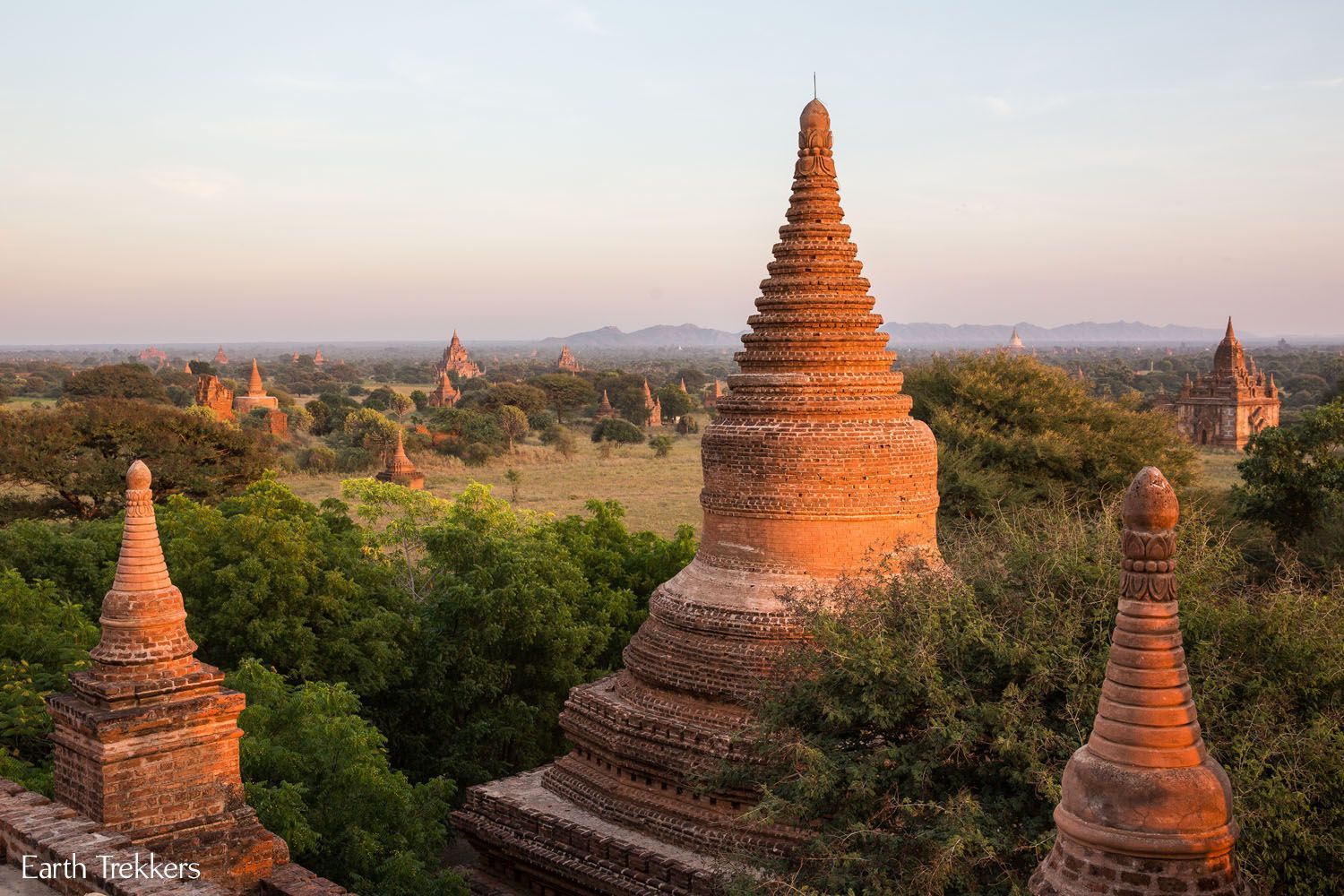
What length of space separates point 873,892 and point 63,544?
16.5 metres

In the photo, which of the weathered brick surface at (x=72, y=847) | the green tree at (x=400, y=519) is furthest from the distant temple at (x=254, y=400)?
the weathered brick surface at (x=72, y=847)

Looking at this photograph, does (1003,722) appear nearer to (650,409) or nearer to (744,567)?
(744,567)

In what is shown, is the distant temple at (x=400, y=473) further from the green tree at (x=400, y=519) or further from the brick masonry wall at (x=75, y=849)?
the brick masonry wall at (x=75, y=849)

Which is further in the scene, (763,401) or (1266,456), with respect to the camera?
(1266,456)

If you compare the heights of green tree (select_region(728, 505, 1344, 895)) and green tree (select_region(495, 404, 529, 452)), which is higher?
green tree (select_region(728, 505, 1344, 895))

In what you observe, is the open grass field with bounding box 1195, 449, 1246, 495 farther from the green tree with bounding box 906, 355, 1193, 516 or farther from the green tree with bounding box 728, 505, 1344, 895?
the green tree with bounding box 728, 505, 1344, 895

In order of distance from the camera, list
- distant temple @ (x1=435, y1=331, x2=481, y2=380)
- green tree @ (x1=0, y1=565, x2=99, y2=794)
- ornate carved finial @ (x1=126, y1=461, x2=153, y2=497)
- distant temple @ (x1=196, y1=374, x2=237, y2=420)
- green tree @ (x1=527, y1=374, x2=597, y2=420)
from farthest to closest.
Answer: distant temple @ (x1=435, y1=331, x2=481, y2=380) → green tree @ (x1=527, y1=374, x2=597, y2=420) → distant temple @ (x1=196, y1=374, x2=237, y2=420) → green tree @ (x1=0, y1=565, x2=99, y2=794) → ornate carved finial @ (x1=126, y1=461, x2=153, y2=497)


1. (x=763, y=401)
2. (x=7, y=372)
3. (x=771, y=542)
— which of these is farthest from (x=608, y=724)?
(x=7, y=372)

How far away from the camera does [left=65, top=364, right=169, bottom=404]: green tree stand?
6812 cm

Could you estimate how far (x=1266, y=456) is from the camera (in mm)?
26938

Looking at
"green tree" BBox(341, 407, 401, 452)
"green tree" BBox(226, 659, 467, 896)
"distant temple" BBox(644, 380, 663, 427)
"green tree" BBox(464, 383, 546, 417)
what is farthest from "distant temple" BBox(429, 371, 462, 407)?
"green tree" BBox(226, 659, 467, 896)

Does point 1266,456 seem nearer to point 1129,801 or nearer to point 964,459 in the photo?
point 964,459

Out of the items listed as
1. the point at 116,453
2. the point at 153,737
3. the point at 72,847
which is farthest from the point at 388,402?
the point at 72,847

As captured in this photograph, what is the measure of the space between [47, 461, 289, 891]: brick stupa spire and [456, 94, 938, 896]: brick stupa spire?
13.2ft
